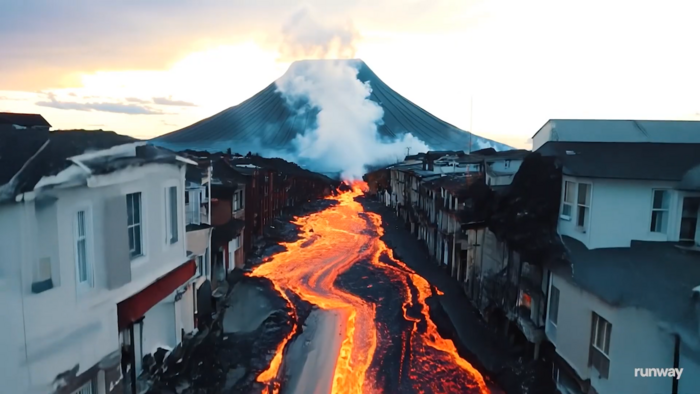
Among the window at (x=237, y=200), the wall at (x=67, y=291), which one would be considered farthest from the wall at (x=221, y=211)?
the wall at (x=67, y=291)

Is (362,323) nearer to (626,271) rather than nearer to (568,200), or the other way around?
(568,200)

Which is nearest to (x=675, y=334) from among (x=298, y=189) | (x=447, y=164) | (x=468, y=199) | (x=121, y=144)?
(x=121, y=144)

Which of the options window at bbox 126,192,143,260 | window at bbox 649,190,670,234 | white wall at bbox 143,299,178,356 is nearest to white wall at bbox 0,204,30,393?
window at bbox 126,192,143,260

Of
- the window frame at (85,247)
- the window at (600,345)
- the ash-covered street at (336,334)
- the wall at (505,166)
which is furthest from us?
the wall at (505,166)

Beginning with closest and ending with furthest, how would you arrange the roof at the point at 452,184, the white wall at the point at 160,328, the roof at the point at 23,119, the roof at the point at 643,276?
the roof at the point at 643,276, the roof at the point at 23,119, the white wall at the point at 160,328, the roof at the point at 452,184

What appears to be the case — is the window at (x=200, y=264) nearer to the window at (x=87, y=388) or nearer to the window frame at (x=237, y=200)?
the window frame at (x=237, y=200)

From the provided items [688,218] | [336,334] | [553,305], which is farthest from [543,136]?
[336,334]

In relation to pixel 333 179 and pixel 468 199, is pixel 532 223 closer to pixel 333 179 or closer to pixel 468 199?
pixel 468 199
